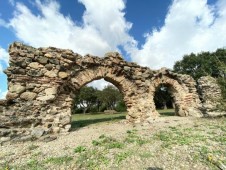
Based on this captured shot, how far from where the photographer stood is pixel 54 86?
20.7 feet

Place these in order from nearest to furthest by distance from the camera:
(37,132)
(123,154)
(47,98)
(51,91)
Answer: (123,154) < (37,132) < (47,98) < (51,91)

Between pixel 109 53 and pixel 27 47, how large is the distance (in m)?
3.60

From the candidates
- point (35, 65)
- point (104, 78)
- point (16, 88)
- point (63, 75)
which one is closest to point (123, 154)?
point (63, 75)

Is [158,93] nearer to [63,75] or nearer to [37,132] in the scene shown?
[63,75]

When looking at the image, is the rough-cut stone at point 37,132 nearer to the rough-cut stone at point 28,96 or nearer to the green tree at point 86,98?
the rough-cut stone at point 28,96

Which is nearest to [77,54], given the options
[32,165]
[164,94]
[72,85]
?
[72,85]

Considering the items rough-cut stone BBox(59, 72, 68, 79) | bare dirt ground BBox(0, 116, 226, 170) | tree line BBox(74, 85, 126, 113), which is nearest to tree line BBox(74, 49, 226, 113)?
tree line BBox(74, 85, 126, 113)

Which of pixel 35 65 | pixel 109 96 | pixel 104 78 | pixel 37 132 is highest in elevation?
pixel 109 96

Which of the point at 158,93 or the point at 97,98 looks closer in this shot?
the point at 158,93

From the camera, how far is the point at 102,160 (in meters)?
3.52

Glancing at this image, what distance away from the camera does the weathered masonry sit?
18.1 feet

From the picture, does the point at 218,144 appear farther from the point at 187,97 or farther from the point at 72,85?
the point at 187,97

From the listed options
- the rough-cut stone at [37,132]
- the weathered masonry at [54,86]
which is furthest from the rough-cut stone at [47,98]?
the rough-cut stone at [37,132]

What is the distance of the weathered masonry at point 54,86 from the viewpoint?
551cm
